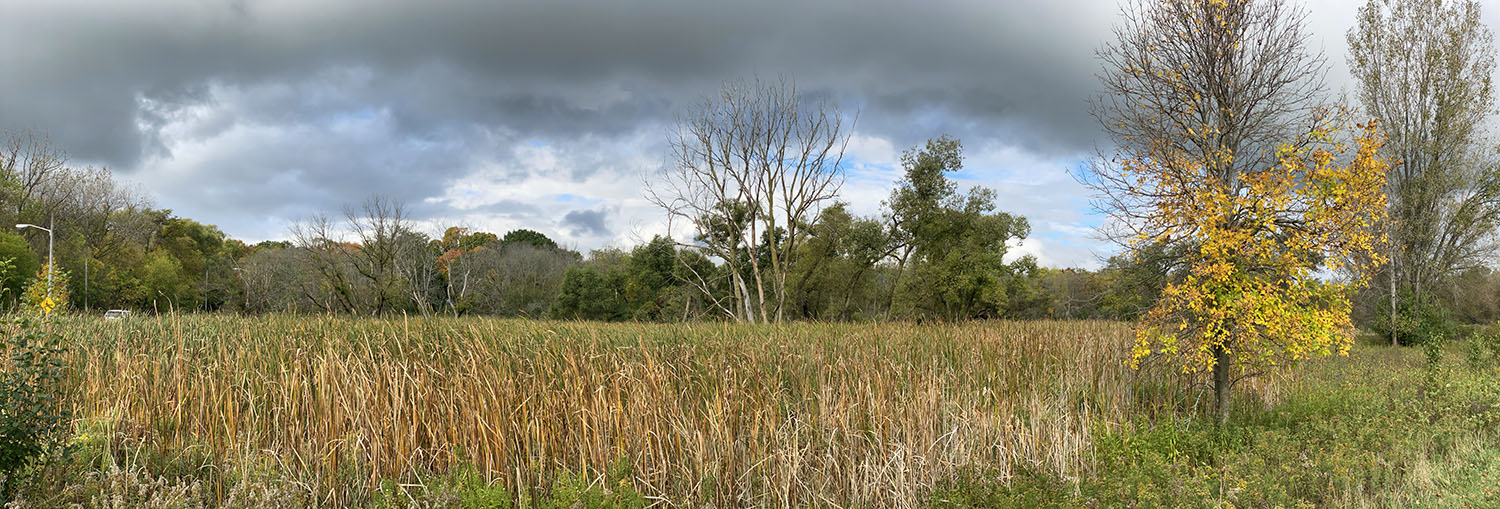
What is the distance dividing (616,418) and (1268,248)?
21.5ft

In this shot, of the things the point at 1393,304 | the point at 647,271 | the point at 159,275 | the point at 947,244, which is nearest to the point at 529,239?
the point at 159,275

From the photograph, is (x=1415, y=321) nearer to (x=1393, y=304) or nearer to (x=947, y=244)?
(x=1393, y=304)

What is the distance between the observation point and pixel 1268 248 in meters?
7.30

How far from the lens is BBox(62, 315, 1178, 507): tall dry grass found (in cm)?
512

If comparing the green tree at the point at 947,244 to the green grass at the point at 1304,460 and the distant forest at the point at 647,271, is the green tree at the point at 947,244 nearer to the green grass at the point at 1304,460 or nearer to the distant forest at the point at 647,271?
the distant forest at the point at 647,271

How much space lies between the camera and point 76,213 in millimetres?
41875

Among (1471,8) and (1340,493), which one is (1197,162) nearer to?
(1340,493)

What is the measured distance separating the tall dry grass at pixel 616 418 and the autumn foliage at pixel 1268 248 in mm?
1276

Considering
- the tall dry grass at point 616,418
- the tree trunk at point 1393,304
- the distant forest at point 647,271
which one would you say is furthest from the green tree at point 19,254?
the tree trunk at point 1393,304

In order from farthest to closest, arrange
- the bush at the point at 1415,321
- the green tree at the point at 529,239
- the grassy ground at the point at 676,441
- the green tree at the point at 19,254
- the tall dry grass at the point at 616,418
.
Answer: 1. the green tree at the point at 529,239
2. the green tree at the point at 19,254
3. the bush at the point at 1415,321
4. the tall dry grass at the point at 616,418
5. the grassy ground at the point at 676,441

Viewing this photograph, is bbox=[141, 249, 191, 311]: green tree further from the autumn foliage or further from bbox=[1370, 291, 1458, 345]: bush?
bbox=[1370, 291, 1458, 345]: bush

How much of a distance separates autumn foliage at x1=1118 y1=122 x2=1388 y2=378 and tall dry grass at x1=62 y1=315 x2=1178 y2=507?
1276 millimetres

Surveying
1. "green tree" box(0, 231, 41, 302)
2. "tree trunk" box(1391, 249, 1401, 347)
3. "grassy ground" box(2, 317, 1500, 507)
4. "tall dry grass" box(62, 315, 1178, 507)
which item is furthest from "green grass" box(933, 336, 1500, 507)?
"green tree" box(0, 231, 41, 302)

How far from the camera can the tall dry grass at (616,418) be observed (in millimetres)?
5117
